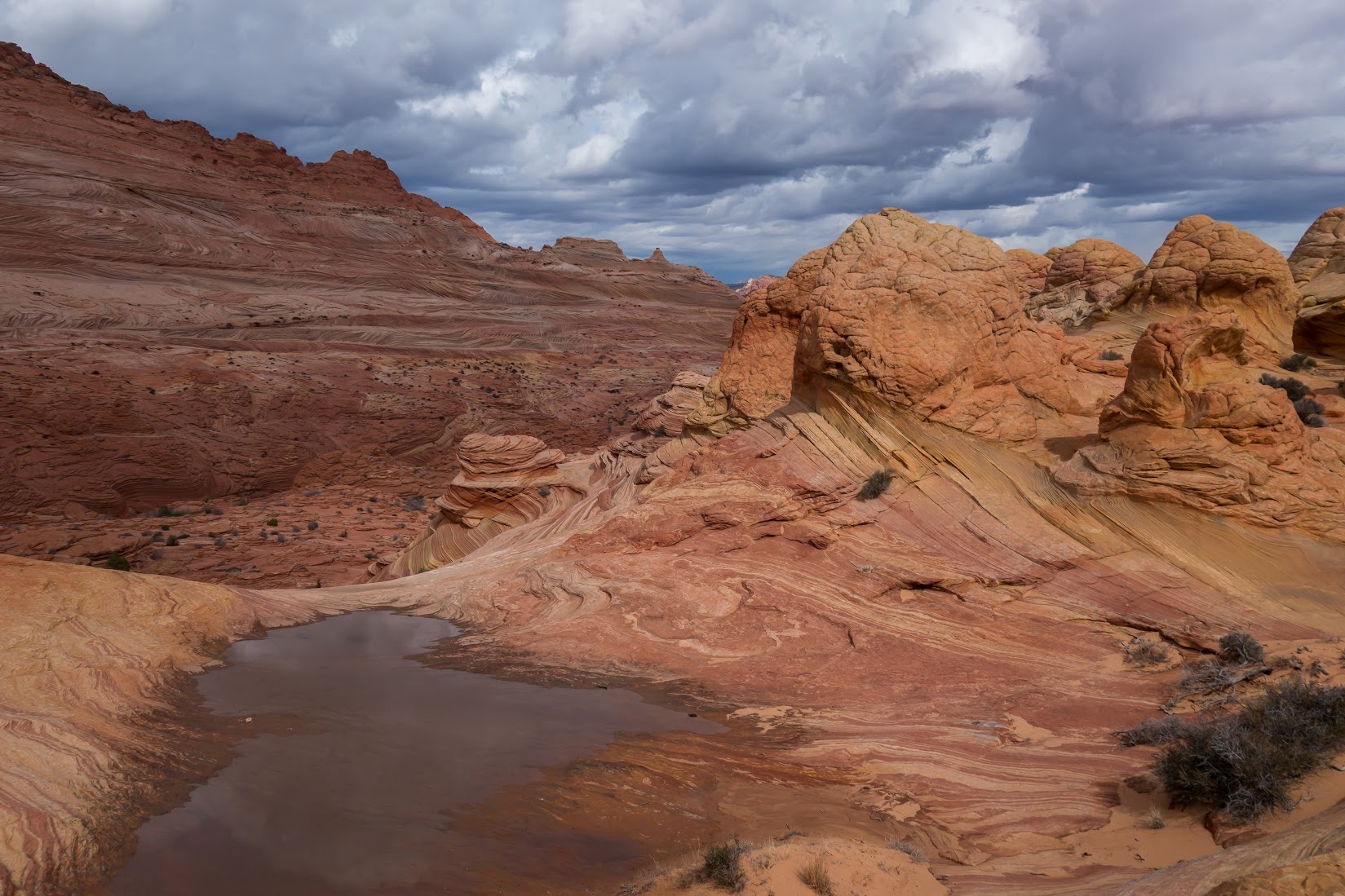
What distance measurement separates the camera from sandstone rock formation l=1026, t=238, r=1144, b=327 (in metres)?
25.8

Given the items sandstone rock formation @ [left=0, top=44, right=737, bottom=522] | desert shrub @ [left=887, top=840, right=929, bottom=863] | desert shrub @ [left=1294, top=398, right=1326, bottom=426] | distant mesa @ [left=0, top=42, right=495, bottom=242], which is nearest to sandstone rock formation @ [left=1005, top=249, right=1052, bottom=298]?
sandstone rock formation @ [left=0, top=44, right=737, bottom=522]

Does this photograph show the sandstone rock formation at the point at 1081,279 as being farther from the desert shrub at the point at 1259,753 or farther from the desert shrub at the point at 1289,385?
the desert shrub at the point at 1259,753

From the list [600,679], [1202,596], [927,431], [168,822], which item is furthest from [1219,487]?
[168,822]

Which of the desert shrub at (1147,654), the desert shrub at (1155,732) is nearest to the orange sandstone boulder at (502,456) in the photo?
the desert shrub at (1147,654)

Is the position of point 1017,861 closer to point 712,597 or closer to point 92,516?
point 712,597

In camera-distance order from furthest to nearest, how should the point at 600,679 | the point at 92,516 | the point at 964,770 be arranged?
the point at 92,516 → the point at 600,679 → the point at 964,770

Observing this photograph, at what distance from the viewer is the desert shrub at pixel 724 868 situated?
4.88 meters

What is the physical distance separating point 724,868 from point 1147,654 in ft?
20.1

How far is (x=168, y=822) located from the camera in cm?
574

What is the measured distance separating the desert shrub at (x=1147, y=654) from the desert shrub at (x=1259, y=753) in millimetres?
2581

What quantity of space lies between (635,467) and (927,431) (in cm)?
513

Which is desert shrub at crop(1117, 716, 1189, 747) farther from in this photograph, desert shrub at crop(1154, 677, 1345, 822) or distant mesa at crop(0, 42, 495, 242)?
distant mesa at crop(0, 42, 495, 242)

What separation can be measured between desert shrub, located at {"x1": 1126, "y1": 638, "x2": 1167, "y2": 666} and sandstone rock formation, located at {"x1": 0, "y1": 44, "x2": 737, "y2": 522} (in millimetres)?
24675

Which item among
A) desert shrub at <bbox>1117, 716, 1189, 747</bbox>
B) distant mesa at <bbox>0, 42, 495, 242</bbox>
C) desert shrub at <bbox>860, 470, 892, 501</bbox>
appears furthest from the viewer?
distant mesa at <bbox>0, 42, 495, 242</bbox>
